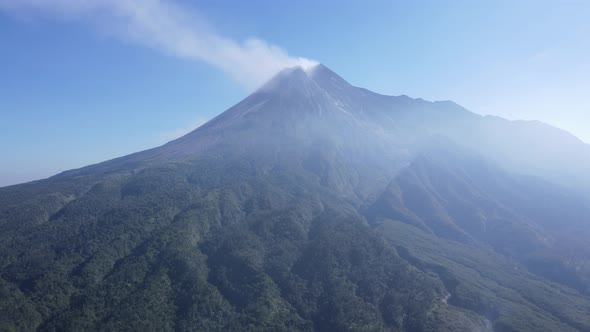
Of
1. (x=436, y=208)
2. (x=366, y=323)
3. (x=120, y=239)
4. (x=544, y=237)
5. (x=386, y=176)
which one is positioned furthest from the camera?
(x=386, y=176)

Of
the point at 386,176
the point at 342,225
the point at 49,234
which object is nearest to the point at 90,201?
the point at 49,234

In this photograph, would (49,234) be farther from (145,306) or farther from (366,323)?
(366,323)

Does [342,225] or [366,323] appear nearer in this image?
[366,323]

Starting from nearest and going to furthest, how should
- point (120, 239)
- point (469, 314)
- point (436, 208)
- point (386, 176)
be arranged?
point (469, 314) < point (120, 239) < point (436, 208) < point (386, 176)

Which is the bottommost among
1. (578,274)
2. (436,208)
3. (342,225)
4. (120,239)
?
(578,274)

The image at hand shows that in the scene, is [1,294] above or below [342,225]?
Answer: above


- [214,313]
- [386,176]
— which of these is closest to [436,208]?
[386,176]

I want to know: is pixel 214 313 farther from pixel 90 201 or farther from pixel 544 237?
pixel 544 237
